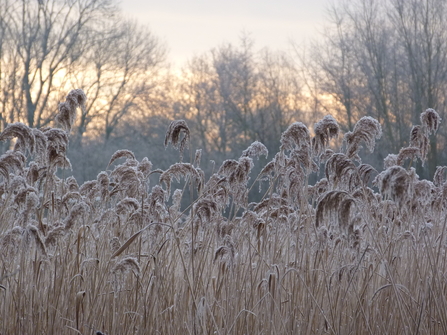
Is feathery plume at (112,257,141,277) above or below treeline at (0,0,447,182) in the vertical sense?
below

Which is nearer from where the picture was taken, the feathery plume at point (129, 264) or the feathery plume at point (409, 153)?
the feathery plume at point (129, 264)

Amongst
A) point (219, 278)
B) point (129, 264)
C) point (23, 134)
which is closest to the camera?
point (129, 264)

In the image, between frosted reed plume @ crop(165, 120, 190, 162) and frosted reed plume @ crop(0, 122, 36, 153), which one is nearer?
frosted reed plume @ crop(165, 120, 190, 162)

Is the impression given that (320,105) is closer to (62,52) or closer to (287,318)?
(62,52)

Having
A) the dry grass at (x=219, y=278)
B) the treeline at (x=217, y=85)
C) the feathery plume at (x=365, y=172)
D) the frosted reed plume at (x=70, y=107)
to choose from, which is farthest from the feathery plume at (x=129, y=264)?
the treeline at (x=217, y=85)

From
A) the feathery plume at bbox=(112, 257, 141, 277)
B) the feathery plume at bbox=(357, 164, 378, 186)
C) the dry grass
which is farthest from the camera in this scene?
the feathery plume at bbox=(357, 164, 378, 186)

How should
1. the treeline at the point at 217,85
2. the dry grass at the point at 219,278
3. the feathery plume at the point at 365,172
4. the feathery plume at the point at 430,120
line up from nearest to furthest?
the dry grass at the point at 219,278
the feathery plume at the point at 430,120
the feathery plume at the point at 365,172
the treeline at the point at 217,85

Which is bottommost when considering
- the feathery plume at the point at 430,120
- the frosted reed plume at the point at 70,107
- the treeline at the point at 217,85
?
the feathery plume at the point at 430,120

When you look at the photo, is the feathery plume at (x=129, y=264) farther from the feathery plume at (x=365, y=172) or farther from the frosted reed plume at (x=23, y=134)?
the feathery plume at (x=365, y=172)

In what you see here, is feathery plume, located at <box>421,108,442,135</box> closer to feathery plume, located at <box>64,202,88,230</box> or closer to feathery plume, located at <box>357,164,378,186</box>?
feathery plume, located at <box>357,164,378,186</box>

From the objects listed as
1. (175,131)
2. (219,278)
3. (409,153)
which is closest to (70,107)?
(175,131)

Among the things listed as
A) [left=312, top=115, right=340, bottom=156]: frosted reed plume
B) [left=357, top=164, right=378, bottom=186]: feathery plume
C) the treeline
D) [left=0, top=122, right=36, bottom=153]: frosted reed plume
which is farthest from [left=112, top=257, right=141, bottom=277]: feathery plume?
the treeline

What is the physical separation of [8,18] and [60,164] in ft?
88.8

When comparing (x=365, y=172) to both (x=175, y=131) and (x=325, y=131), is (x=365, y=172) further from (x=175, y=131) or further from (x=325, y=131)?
(x=175, y=131)
